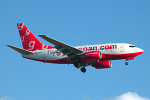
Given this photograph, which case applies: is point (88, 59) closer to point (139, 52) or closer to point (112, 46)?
point (112, 46)

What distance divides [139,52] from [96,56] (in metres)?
7.55

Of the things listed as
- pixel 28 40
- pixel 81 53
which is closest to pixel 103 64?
pixel 81 53

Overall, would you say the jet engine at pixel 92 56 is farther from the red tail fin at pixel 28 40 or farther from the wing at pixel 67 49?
the red tail fin at pixel 28 40

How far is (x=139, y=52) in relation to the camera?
5772 centimetres

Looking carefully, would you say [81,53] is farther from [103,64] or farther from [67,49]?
[103,64]

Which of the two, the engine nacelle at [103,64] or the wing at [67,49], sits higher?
the wing at [67,49]

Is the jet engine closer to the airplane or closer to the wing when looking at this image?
the airplane

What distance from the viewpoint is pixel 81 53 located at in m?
57.9

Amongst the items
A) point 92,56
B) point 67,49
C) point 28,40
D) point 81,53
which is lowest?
point 92,56

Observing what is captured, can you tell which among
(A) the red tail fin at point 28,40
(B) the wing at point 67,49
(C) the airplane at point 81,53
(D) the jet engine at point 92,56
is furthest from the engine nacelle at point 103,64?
(A) the red tail fin at point 28,40

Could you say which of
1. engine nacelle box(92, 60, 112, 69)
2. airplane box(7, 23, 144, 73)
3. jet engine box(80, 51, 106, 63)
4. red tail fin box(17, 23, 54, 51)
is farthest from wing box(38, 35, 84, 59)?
engine nacelle box(92, 60, 112, 69)

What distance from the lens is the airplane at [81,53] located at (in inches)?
2232

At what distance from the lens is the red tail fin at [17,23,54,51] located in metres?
63.8

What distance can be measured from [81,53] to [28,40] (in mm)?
12528
